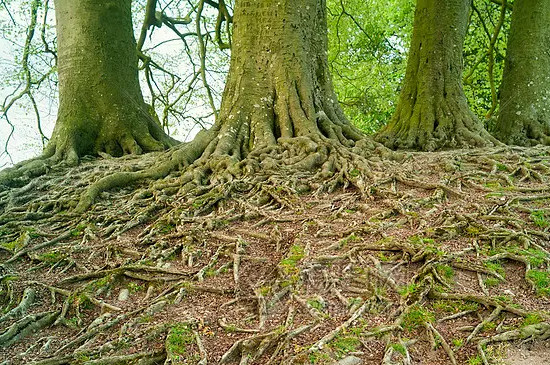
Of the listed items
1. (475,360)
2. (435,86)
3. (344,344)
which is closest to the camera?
(475,360)

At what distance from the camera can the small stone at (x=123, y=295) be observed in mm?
3719

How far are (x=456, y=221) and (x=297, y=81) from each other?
3454 millimetres

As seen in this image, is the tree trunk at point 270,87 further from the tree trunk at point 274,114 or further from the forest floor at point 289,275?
the forest floor at point 289,275

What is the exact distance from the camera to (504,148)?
714 centimetres

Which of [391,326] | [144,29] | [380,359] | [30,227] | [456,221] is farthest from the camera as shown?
Answer: [144,29]

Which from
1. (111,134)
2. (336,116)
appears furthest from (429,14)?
(111,134)

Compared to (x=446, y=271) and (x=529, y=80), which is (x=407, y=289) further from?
(x=529, y=80)

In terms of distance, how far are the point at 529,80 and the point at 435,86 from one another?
6.49 feet

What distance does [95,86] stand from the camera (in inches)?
329

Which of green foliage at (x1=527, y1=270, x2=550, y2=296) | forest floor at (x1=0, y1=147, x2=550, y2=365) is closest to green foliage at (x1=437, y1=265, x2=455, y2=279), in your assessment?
forest floor at (x1=0, y1=147, x2=550, y2=365)

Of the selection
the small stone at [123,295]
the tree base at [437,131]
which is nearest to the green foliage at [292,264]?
the small stone at [123,295]

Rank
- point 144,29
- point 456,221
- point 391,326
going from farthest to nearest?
1. point 144,29
2. point 456,221
3. point 391,326

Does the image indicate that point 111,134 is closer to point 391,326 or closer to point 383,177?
point 383,177

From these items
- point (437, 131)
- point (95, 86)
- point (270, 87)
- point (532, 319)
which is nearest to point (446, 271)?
point (532, 319)
